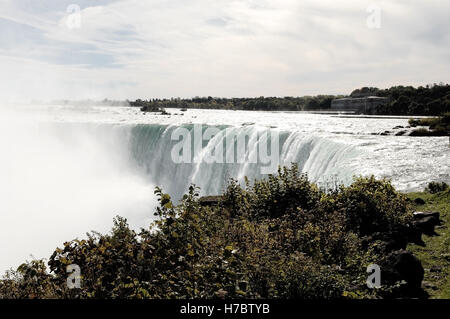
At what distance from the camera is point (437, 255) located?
8.92 m

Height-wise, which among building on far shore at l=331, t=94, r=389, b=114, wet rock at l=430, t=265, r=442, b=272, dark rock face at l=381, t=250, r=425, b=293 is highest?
building on far shore at l=331, t=94, r=389, b=114

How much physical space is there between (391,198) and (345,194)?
1271 mm

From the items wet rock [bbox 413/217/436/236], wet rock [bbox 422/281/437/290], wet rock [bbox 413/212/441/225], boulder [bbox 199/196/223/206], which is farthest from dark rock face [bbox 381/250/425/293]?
boulder [bbox 199/196/223/206]

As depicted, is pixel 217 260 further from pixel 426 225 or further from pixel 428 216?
pixel 428 216

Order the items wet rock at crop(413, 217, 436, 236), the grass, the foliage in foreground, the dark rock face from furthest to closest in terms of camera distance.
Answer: wet rock at crop(413, 217, 436, 236) < the grass < the dark rock face < the foliage in foreground

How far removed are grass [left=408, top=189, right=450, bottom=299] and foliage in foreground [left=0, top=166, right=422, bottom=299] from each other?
72cm

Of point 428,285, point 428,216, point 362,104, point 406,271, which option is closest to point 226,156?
point 428,216

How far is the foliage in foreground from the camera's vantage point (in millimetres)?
5734

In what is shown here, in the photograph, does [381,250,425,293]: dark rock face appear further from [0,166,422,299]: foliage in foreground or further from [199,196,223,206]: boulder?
[199,196,223,206]: boulder

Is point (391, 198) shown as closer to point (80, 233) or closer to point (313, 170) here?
point (313, 170)

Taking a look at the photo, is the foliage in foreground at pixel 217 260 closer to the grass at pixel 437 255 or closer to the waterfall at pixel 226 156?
the grass at pixel 437 255

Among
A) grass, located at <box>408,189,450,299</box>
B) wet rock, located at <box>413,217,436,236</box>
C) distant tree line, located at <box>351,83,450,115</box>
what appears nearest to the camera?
grass, located at <box>408,189,450,299</box>

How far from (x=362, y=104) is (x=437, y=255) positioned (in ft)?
287

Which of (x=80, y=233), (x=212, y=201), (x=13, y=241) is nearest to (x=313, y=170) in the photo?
(x=212, y=201)
